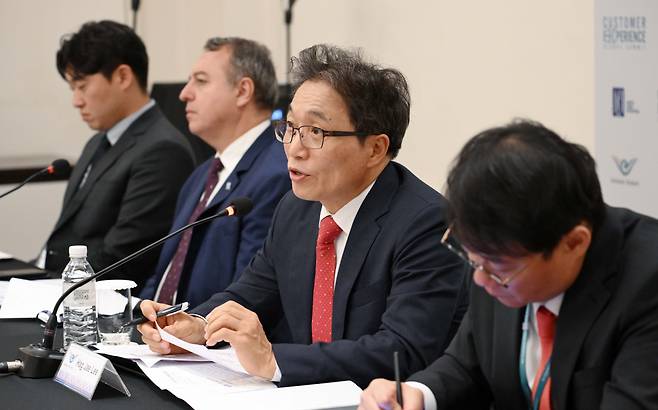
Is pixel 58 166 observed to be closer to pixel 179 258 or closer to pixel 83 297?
pixel 179 258

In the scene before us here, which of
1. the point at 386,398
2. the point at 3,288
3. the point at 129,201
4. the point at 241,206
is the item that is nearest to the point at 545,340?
the point at 386,398

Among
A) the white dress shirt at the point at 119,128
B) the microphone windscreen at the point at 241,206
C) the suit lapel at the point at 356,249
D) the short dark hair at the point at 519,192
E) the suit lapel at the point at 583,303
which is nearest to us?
the short dark hair at the point at 519,192

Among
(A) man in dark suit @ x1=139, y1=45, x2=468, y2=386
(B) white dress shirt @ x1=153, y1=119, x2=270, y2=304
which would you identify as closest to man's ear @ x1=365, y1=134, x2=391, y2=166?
(A) man in dark suit @ x1=139, y1=45, x2=468, y2=386

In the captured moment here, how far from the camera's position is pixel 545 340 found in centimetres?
179

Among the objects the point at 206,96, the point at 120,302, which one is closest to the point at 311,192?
the point at 120,302

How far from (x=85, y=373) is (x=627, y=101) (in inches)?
84.5

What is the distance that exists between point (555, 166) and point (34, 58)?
17.4 feet

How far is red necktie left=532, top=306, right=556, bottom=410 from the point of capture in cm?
177

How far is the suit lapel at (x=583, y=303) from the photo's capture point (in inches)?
66.5

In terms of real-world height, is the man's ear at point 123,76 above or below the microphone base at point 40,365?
above

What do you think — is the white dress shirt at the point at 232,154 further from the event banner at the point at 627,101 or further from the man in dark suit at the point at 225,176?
the event banner at the point at 627,101

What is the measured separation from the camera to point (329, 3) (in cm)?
548

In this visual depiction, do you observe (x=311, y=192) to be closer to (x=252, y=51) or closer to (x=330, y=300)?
(x=330, y=300)

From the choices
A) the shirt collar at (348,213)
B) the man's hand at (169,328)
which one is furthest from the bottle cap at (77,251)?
the shirt collar at (348,213)
